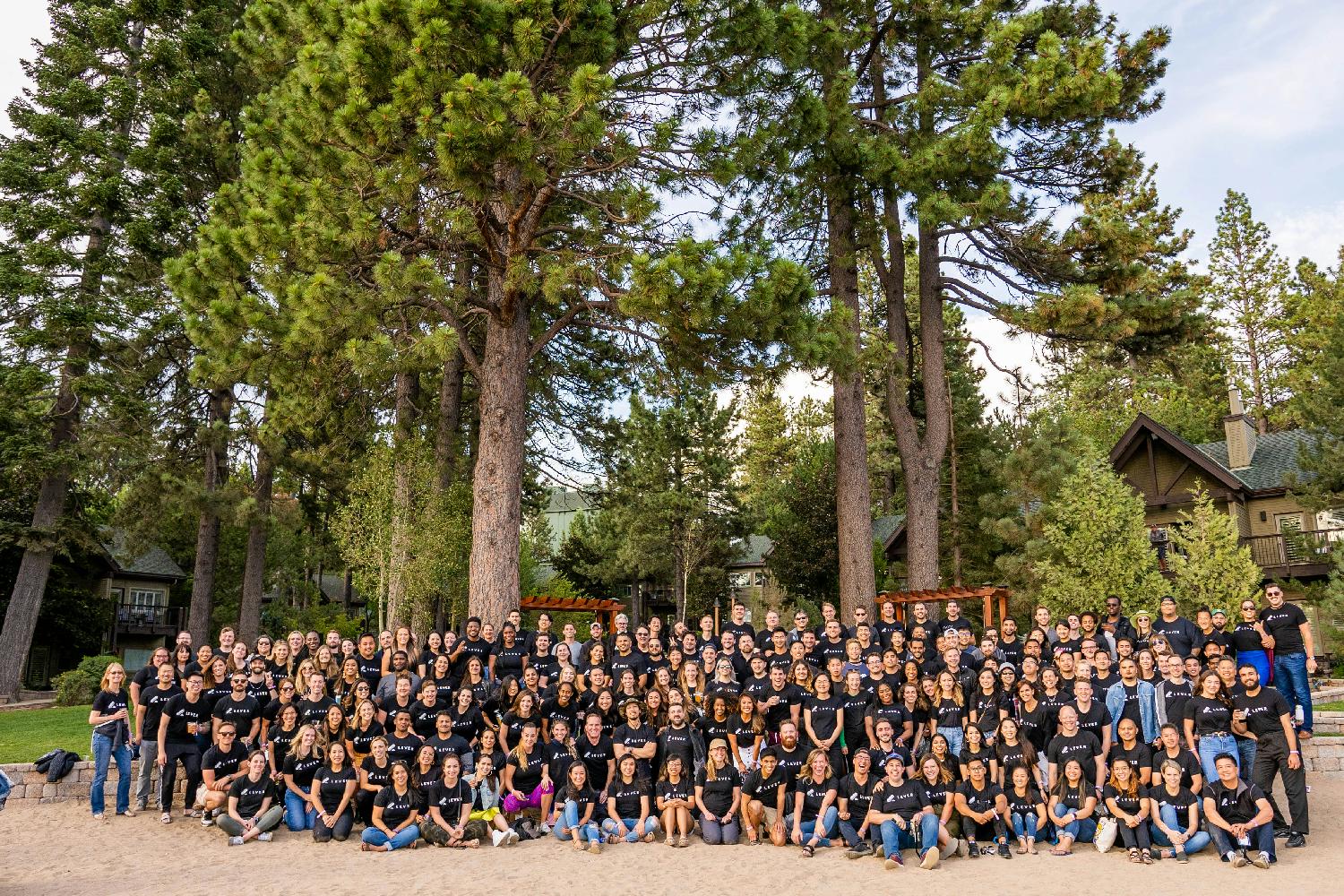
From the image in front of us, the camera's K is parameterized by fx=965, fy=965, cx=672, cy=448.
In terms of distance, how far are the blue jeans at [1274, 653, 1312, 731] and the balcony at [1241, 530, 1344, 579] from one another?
15034 millimetres

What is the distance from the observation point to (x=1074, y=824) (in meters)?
8.45

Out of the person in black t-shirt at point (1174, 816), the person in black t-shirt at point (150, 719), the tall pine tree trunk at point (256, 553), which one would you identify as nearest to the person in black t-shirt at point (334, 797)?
the person in black t-shirt at point (150, 719)

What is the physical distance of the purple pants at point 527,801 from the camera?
9.34 meters

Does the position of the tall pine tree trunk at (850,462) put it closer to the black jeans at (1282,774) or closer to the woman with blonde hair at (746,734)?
the woman with blonde hair at (746,734)

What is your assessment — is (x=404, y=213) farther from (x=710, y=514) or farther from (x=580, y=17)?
(x=710, y=514)

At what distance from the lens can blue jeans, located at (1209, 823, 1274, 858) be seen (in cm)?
776

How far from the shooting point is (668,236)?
12438 mm

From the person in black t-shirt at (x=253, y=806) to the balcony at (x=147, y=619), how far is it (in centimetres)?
2643

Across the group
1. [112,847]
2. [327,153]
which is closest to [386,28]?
[327,153]

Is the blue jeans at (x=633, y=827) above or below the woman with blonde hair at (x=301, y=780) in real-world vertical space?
below

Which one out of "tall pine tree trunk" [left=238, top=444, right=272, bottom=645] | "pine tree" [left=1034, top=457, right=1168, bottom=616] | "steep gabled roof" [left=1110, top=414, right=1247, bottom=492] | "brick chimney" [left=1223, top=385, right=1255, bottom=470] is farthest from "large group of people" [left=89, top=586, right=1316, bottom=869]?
"brick chimney" [left=1223, top=385, right=1255, bottom=470]

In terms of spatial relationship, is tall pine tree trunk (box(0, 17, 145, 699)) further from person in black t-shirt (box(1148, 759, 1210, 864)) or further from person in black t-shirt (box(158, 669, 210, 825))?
person in black t-shirt (box(1148, 759, 1210, 864))

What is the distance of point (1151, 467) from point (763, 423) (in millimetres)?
23492

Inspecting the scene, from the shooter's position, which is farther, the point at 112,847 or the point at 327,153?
the point at 327,153
